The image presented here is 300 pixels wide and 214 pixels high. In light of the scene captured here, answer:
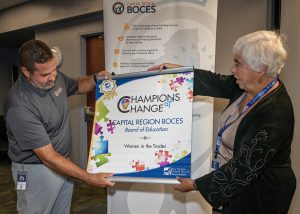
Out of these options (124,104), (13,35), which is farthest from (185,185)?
(13,35)

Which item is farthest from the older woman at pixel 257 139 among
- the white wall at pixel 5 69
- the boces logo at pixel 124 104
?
the white wall at pixel 5 69

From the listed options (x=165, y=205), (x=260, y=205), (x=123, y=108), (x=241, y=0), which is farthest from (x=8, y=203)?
(x=241, y=0)

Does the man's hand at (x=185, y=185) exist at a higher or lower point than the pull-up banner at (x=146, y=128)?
lower

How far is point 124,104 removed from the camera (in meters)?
1.87

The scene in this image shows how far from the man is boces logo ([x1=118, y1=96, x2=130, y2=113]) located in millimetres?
206

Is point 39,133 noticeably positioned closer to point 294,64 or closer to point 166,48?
point 166,48

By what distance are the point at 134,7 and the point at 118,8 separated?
0.39 feet

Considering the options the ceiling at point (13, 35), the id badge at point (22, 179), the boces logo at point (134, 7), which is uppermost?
the ceiling at point (13, 35)

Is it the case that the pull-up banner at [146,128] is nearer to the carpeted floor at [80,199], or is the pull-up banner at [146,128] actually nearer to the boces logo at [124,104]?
the boces logo at [124,104]

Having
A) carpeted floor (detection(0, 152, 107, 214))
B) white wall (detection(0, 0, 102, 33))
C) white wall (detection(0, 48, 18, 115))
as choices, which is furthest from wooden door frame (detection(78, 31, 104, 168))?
white wall (detection(0, 48, 18, 115))

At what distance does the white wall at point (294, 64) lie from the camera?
7.99ft

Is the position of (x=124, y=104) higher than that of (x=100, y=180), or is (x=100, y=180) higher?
(x=124, y=104)

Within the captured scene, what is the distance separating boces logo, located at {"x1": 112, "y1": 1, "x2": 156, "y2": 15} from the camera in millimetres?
2195

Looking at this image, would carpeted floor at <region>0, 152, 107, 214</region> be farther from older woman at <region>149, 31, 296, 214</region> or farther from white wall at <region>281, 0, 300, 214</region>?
older woman at <region>149, 31, 296, 214</region>
